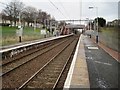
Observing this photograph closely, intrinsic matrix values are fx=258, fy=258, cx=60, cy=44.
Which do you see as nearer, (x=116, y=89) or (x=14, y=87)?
(x=116, y=89)

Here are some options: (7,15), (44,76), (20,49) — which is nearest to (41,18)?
(7,15)

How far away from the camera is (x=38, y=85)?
11312 mm

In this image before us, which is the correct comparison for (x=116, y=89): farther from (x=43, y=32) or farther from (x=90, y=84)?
(x=43, y=32)

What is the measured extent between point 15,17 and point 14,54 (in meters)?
66.4

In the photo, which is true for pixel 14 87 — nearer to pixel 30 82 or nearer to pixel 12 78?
pixel 30 82

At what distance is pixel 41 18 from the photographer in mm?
131125

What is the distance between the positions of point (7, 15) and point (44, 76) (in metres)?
81.2

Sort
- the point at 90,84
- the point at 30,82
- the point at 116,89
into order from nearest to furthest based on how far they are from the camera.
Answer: the point at 116,89 < the point at 90,84 < the point at 30,82

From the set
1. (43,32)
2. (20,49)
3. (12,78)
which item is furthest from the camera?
(43,32)

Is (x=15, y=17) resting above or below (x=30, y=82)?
above

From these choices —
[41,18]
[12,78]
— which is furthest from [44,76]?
[41,18]

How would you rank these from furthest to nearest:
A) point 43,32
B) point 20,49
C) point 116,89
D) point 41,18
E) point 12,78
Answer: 1. point 41,18
2. point 43,32
3. point 20,49
4. point 12,78
5. point 116,89

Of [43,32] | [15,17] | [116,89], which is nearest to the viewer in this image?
[116,89]

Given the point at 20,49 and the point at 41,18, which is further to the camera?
the point at 41,18
